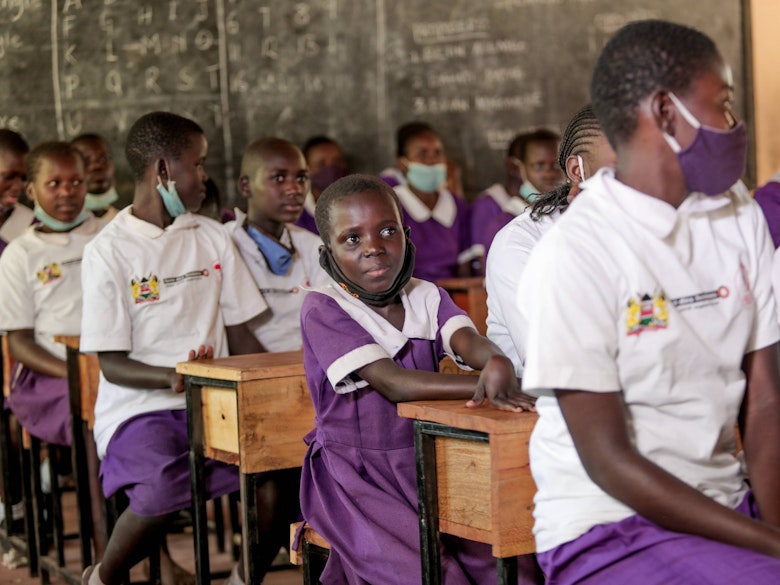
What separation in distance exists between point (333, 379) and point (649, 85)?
3.40ft

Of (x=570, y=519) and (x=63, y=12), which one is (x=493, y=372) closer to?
(x=570, y=519)

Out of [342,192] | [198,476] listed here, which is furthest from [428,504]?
[198,476]

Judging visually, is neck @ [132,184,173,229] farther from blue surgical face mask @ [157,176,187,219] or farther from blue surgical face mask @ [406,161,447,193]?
blue surgical face mask @ [406,161,447,193]

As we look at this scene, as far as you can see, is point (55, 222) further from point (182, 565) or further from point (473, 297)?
point (473, 297)

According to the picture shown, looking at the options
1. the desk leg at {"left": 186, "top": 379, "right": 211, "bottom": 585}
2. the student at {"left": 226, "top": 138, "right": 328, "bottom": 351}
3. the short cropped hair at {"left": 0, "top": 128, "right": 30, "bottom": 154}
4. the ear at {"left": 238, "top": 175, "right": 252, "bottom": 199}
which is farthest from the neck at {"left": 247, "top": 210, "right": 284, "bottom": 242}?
the short cropped hair at {"left": 0, "top": 128, "right": 30, "bottom": 154}

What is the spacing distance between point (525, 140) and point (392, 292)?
371 cm

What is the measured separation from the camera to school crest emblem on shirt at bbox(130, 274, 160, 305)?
3404 millimetres

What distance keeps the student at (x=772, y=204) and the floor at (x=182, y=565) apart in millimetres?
1977

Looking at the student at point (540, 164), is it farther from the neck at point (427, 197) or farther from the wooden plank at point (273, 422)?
the wooden plank at point (273, 422)

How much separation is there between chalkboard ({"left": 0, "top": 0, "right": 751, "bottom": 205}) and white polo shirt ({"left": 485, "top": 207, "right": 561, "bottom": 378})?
12.6 ft

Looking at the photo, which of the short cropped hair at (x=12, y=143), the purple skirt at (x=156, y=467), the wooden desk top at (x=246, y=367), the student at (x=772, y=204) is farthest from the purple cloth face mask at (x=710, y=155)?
the short cropped hair at (x=12, y=143)

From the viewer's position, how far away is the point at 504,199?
20.7ft

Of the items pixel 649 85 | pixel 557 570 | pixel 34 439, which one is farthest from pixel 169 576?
pixel 649 85

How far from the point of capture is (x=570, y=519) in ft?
5.46
